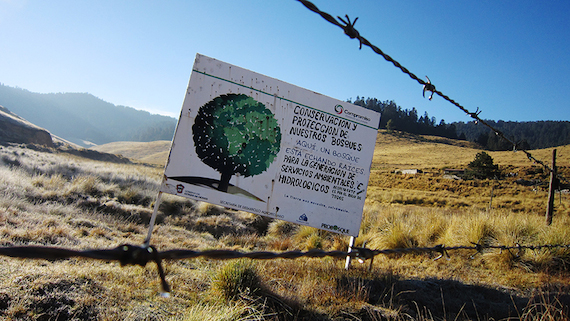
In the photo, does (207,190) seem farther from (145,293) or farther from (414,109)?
(414,109)

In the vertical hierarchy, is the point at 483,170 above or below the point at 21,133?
above

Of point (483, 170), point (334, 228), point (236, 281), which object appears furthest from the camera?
point (483, 170)

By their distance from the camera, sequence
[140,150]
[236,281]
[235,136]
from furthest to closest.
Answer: [140,150] < [235,136] < [236,281]

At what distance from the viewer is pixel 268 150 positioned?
4547 mm

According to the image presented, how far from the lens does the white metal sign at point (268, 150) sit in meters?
4.33

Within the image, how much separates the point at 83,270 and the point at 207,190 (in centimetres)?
174

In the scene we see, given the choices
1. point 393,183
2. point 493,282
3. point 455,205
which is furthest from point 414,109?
point 493,282

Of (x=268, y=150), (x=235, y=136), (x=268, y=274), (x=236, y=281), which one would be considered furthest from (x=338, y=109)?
(x=236, y=281)

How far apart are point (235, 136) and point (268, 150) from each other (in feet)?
1.83

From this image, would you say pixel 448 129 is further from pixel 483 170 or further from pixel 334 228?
pixel 334 228

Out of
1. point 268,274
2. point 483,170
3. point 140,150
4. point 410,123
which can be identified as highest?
point 410,123

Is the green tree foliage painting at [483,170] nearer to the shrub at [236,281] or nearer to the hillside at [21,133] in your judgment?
the shrub at [236,281]

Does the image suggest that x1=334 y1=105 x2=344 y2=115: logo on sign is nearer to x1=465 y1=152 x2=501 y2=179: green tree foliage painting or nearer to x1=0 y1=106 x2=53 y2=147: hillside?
x1=465 y1=152 x2=501 y2=179: green tree foliage painting

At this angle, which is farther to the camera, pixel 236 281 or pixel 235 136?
pixel 235 136
